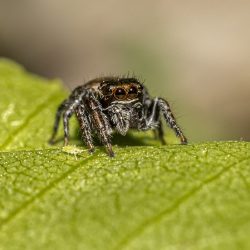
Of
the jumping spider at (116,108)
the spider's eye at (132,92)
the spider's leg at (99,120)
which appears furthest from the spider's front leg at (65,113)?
the spider's eye at (132,92)

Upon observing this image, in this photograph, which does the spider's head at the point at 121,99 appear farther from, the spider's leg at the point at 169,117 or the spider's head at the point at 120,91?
the spider's leg at the point at 169,117

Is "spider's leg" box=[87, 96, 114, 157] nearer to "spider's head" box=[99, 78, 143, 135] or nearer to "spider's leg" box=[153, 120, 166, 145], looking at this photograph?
"spider's head" box=[99, 78, 143, 135]

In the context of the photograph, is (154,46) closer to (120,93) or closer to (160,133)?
(160,133)

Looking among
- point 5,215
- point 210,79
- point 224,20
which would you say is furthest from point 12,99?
point 224,20

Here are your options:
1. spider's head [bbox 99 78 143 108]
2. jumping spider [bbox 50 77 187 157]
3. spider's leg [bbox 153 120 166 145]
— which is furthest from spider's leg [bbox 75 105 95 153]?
spider's leg [bbox 153 120 166 145]

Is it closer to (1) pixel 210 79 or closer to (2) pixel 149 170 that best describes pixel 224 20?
(1) pixel 210 79

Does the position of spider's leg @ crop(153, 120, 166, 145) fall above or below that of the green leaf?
below

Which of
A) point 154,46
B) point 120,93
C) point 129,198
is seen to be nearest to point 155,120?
point 120,93
